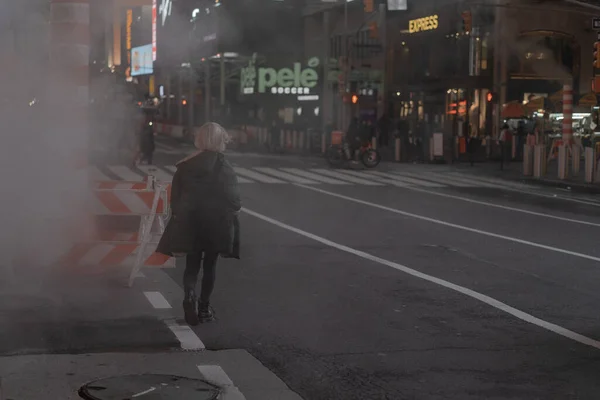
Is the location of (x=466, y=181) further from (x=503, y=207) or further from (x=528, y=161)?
(x=503, y=207)

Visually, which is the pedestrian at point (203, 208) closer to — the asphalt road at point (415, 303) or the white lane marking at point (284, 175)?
the asphalt road at point (415, 303)

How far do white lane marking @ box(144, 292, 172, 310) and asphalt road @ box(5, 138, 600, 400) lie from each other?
0.63 feet

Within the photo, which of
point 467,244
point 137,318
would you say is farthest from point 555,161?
point 137,318

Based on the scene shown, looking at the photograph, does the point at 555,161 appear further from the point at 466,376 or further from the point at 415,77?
the point at 466,376

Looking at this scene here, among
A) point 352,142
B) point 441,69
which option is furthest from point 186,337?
point 441,69

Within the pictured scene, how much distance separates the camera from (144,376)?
5.44 metres

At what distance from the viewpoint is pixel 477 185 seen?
835 inches

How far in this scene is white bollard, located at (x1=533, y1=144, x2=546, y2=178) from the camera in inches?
938

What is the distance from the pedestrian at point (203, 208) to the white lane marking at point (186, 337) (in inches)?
4.3

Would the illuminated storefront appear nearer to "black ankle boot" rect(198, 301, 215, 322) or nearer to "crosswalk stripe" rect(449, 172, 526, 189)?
"crosswalk stripe" rect(449, 172, 526, 189)

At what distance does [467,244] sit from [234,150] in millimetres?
24668

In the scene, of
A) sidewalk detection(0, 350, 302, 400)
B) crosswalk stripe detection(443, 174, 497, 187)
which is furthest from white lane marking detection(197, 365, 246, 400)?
crosswalk stripe detection(443, 174, 497, 187)

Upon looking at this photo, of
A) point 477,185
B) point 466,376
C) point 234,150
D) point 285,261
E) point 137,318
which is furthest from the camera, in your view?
point 234,150

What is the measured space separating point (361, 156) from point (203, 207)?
19.7 m
